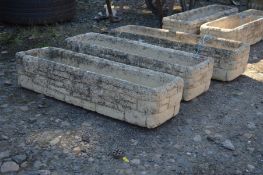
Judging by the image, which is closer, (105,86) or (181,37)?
(105,86)

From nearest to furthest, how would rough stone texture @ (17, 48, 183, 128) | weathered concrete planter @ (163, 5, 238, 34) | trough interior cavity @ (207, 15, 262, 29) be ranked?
rough stone texture @ (17, 48, 183, 128) < weathered concrete planter @ (163, 5, 238, 34) < trough interior cavity @ (207, 15, 262, 29)

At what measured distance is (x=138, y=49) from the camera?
6070 millimetres

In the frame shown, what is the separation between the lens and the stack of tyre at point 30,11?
798 centimetres

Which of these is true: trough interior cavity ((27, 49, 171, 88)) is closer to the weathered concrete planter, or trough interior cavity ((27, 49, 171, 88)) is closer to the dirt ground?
the dirt ground

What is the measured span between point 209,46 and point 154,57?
843 millimetres

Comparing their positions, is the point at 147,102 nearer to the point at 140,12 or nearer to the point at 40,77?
the point at 40,77

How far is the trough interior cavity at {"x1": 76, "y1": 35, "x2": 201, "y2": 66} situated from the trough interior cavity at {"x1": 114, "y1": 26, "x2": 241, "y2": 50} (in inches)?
18.9

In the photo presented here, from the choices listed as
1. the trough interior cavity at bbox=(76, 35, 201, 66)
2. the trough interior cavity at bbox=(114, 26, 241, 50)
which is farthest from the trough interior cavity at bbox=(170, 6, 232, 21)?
the trough interior cavity at bbox=(76, 35, 201, 66)

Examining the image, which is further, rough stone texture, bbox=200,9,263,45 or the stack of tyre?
the stack of tyre

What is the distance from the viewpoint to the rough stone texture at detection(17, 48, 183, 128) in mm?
4488

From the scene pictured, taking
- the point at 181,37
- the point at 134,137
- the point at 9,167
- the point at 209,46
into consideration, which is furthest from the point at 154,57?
the point at 9,167

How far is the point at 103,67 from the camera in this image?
5.39 m

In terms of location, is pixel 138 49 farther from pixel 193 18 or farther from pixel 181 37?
pixel 193 18

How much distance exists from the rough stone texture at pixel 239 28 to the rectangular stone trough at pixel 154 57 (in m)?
1.47
